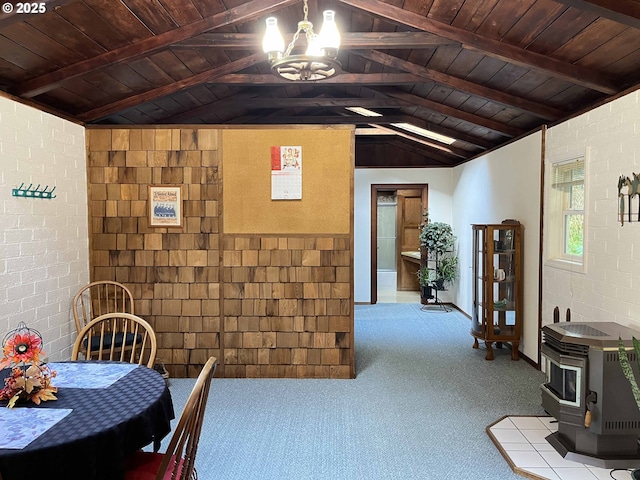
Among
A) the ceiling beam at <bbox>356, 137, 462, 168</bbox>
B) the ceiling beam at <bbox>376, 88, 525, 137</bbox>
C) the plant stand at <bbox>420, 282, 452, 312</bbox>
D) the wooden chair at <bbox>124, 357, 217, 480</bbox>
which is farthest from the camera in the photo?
the ceiling beam at <bbox>356, 137, 462, 168</bbox>

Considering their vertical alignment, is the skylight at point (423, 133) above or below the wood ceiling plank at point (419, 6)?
below

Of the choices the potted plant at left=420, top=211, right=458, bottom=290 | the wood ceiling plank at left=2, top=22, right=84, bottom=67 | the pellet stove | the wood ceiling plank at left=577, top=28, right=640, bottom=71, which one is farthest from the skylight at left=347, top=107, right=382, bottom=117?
the pellet stove

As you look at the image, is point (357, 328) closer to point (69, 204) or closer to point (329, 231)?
point (329, 231)

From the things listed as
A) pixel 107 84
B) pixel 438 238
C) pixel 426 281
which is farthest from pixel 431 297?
pixel 107 84

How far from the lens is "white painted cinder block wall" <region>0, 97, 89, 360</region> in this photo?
329 centimetres

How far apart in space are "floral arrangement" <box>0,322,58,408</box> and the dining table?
0.03 metres

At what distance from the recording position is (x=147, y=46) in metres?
3.43

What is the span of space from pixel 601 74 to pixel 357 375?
3224 millimetres

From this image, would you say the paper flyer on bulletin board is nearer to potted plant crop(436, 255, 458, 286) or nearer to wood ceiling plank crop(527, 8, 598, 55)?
wood ceiling plank crop(527, 8, 598, 55)

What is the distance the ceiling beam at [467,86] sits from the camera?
166 inches

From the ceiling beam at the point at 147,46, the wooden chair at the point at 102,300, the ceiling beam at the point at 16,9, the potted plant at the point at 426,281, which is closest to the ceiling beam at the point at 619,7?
the ceiling beam at the point at 147,46

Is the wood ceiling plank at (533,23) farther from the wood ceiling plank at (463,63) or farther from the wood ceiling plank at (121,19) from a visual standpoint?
the wood ceiling plank at (121,19)

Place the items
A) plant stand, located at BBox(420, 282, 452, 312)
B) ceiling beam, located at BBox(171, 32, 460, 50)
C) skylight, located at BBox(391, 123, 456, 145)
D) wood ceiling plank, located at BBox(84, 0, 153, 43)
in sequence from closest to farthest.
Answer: wood ceiling plank, located at BBox(84, 0, 153, 43), ceiling beam, located at BBox(171, 32, 460, 50), skylight, located at BBox(391, 123, 456, 145), plant stand, located at BBox(420, 282, 452, 312)

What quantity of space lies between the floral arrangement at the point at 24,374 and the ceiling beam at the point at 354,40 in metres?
2.52
